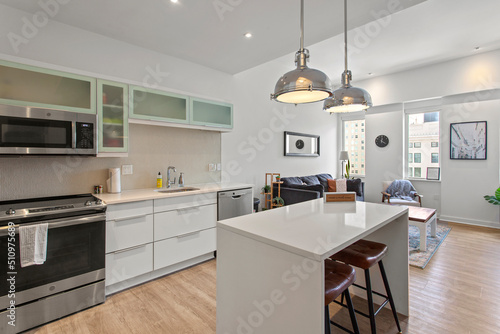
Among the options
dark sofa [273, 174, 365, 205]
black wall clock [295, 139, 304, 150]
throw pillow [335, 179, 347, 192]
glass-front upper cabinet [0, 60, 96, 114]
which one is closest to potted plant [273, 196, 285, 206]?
dark sofa [273, 174, 365, 205]

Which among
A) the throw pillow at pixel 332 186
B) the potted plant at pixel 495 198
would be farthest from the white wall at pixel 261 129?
the potted plant at pixel 495 198

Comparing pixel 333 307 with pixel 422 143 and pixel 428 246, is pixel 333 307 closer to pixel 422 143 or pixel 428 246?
pixel 428 246

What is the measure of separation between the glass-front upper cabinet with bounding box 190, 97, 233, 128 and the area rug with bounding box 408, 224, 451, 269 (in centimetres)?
315

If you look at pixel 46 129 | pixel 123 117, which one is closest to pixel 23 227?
pixel 46 129

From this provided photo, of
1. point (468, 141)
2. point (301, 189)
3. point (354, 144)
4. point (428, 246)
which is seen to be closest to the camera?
point (428, 246)

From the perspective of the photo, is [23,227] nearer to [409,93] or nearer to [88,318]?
[88,318]

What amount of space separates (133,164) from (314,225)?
2.42m

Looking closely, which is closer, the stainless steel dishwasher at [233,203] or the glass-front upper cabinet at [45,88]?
the glass-front upper cabinet at [45,88]

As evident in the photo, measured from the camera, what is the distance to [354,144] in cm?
705

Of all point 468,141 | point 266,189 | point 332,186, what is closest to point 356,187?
point 332,186

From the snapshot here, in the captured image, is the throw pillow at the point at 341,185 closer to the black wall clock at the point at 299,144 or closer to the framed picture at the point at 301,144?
the framed picture at the point at 301,144

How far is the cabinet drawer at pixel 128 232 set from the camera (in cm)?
229

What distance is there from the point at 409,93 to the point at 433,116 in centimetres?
77

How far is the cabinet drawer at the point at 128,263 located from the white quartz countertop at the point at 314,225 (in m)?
1.40
